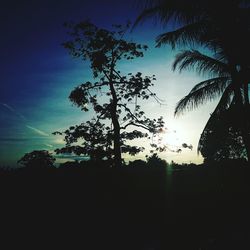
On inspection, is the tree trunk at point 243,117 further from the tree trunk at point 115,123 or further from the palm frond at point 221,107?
the tree trunk at point 115,123

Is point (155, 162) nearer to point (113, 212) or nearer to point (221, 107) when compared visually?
point (221, 107)

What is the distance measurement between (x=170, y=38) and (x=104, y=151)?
20.2ft

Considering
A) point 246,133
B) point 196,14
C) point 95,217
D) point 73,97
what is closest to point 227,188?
point 246,133

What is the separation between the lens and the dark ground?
4.70 meters

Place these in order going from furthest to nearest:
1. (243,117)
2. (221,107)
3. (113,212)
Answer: (221,107)
(243,117)
(113,212)

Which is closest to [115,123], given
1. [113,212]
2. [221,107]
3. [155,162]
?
[155,162]

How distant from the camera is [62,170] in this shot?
5.87m

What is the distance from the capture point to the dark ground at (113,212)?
185 inches

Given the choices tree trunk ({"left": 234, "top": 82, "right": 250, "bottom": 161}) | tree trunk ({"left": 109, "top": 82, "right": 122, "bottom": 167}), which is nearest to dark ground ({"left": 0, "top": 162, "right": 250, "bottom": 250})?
tree trunk ({"left": 234, "top": 82, "right": 250, "bottom": 161})

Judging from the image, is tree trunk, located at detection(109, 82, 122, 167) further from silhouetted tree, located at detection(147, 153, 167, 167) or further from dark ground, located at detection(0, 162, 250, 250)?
dark ground, located at detection(0, 162, 250, 250)

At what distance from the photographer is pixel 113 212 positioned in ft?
19.0

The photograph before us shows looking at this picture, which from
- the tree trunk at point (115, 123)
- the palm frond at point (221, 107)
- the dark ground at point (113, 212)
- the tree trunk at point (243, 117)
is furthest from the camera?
the tree trunk at point (115, 123)

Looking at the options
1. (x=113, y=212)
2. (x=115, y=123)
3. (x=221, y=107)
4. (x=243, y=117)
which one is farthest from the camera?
(x=115, y=123)

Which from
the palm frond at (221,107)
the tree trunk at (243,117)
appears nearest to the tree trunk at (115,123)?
the palm frond at (221,107)
